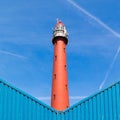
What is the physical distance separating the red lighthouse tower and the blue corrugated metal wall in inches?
515

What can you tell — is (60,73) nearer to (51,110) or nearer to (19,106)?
(51,110)

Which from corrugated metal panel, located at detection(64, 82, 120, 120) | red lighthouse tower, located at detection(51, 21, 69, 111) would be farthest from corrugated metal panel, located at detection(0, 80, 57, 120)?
red lighthouse tower, located at detection(51, 21, 69, 111)

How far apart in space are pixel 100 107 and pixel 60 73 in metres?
15.8

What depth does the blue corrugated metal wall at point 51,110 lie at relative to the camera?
14.2m

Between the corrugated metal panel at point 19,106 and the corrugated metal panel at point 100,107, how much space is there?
3.91 ft

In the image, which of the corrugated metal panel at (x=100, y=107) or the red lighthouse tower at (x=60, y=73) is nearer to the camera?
the corrugated metal panel at (x=100, y=107)

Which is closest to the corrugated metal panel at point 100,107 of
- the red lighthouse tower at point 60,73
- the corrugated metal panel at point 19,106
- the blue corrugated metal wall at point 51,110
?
the blue corrugated metal wall at point 51,110

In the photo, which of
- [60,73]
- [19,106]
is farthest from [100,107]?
[60,73]

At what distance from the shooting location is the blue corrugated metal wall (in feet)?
46.7

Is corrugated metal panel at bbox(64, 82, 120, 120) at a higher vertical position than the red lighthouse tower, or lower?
lower

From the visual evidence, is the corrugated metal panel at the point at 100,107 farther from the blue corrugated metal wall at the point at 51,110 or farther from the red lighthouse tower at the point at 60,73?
the red lighthouse tower at the point at 60,73

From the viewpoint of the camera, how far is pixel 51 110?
15.4 m

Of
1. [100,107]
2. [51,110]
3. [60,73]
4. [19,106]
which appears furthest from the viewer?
[60,73]

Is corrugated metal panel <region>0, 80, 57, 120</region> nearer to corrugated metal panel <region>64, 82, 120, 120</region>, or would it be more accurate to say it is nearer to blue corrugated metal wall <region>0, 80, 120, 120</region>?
blue corrugated metal wall <region>0, 80, 120, 120</region>
